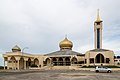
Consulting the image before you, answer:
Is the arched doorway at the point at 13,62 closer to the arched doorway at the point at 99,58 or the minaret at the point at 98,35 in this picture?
the arched doorway at the point at 99,58

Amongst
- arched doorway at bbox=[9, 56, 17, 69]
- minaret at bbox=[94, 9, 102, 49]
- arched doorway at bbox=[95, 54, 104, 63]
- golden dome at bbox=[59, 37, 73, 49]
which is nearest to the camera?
arched doorway at bbox=[95, 54, 104, 63]

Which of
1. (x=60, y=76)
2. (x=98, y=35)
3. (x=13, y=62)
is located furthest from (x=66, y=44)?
(x=60, y=76)

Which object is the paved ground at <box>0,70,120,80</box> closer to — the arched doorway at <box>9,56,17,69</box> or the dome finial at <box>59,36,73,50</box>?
the arched doorway at <box>9,56,17,69</box>

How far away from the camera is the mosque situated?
213 feet

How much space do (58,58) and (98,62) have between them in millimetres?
14850

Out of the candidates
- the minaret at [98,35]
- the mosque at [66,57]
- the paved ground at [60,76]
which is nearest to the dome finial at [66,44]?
the mosque at [66,57]

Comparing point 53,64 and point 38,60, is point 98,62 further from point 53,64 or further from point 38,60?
point 38,60

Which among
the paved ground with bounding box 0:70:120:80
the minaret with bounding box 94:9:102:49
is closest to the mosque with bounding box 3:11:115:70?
the minaret with bounding box 94:9:102:49

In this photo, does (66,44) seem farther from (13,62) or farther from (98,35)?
(13,62)

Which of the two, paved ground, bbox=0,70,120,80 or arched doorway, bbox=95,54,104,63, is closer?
paved ground, bbox=0,70,120,80

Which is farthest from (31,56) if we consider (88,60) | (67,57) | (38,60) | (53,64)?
(88,60)

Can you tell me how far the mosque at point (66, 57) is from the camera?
213 feet

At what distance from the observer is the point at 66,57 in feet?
242

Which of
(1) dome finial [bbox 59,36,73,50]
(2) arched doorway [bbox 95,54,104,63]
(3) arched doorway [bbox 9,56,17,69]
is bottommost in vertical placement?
(3) arched doorway [bbox 9,56,17,69]
